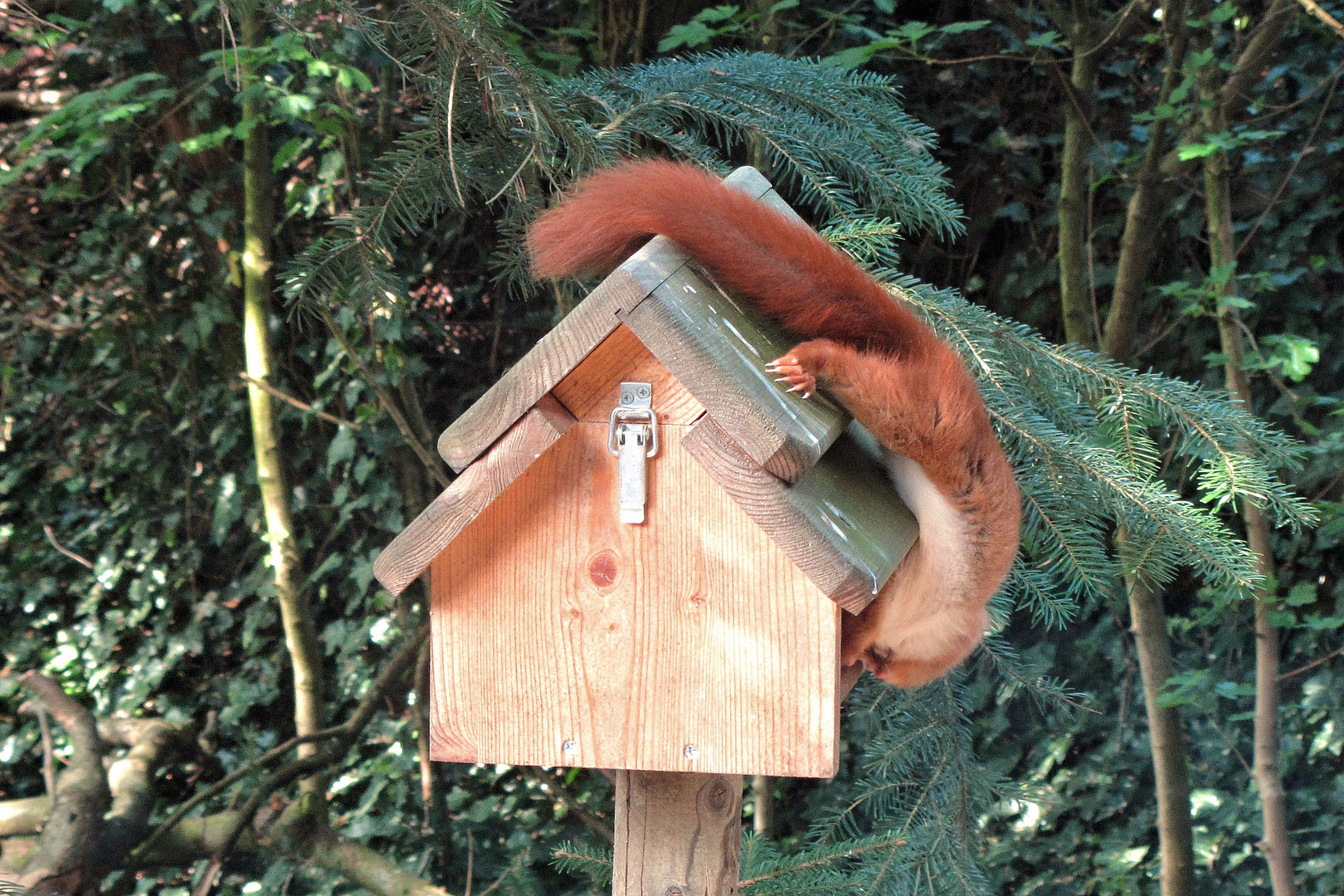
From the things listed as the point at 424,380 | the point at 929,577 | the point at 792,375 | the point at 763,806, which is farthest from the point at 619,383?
the point at 424,380

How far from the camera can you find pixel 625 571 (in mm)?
1186

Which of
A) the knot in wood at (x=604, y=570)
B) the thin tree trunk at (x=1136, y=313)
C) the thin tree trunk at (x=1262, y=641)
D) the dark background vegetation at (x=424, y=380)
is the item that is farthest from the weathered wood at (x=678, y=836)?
the thin tree trunk at (x=1262, y=641)

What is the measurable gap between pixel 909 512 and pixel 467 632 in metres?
0.54

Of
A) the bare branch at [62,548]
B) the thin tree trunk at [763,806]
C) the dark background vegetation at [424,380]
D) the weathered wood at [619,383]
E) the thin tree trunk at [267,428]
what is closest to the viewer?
the weathered wood at [619,383]

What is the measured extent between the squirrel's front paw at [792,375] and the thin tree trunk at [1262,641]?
1656mm

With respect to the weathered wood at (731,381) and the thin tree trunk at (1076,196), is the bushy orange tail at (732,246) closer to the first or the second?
the weathered wood at (731,381)

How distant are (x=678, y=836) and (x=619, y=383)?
20.9 inches

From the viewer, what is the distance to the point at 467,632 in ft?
3.94

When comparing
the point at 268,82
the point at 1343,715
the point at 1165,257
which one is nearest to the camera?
the point at 268,82

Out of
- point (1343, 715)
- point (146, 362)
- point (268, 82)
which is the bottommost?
point (1343, 715)

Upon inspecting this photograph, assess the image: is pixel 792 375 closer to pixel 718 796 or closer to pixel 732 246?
pixel 732 246

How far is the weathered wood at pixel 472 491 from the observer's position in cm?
110

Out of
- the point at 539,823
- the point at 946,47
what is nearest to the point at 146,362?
the point at 539,823

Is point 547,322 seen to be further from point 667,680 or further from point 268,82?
point 667,680
